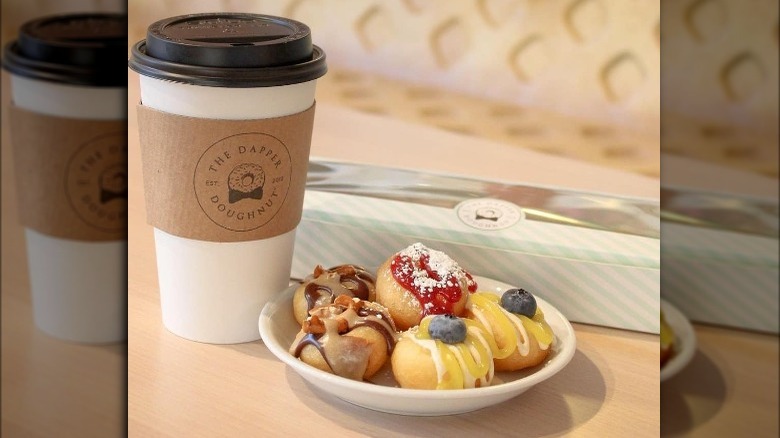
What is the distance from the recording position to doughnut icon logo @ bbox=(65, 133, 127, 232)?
8.8 inches

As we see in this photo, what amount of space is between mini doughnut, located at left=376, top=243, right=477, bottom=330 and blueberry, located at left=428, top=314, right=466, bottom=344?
5 cm

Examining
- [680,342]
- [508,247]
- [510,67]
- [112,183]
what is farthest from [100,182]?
[510,67]

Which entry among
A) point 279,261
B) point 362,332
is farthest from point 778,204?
point 279,261

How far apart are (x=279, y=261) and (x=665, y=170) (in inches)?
19.9

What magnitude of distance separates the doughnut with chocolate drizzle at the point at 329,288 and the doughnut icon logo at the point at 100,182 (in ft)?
1.45

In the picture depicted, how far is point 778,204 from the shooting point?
0.75ft

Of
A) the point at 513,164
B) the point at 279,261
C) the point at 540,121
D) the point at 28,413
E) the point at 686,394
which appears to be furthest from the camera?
the point at 540,121

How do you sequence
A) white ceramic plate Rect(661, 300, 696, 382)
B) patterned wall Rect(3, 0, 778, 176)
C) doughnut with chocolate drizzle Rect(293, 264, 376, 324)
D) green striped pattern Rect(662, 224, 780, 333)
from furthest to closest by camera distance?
patterned wall Rect(3, 0, 778, 176)
doughnut with chocolate drizzle Rect(293, 264, 376, 324)
white ceramic plate Rect(661, 300, 696, 382)
green striped pattern Rect(662, 224, 780, 333)

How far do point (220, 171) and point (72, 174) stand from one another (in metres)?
0.43

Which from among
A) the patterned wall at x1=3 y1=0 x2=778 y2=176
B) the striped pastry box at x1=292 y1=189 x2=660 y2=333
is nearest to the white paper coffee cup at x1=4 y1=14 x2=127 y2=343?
the striped pastry box at x1=292 y1=189 x2=660 y2=333

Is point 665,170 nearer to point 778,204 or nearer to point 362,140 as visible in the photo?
point 778,204

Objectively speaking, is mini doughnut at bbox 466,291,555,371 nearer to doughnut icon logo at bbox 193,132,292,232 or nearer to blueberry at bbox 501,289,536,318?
blueberry at bbox 501,289,536,318

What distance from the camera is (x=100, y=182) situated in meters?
0.23

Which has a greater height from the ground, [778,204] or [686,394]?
[778,204]
